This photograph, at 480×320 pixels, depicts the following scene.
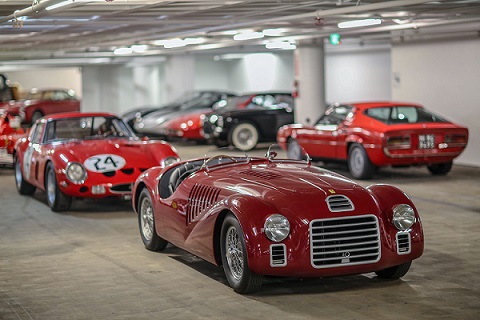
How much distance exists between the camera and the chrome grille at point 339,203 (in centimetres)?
752

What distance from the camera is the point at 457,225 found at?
36.0 ft

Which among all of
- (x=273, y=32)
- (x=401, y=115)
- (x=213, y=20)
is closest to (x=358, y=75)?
(x=273, y=32)

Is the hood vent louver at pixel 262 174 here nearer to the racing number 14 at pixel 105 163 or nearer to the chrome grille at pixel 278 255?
the chrome grille at pixel 278 255

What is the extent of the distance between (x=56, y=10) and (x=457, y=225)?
588 centimetres

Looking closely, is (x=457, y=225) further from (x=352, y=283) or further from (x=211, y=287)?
(x=211, y=287)

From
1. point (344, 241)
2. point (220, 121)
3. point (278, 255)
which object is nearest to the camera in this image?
point (278, 255)

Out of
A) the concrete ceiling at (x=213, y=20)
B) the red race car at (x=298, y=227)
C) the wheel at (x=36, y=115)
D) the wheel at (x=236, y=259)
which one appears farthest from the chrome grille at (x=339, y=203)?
the wheel at (x=36, y=115)

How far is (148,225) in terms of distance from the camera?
9.91 metres

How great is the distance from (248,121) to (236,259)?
15381 mm

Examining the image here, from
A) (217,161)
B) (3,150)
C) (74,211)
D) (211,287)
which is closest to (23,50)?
(3,150)

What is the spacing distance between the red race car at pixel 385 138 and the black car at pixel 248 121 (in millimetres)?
5610

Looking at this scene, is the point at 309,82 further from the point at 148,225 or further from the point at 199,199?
the point at 199,199

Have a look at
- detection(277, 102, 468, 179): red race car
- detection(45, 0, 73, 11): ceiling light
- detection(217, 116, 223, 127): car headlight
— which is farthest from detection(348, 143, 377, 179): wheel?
detection(217, 116, 223, 127): car headlight

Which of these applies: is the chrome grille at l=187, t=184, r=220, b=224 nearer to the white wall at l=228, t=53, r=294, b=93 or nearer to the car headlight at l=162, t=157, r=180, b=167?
the car headlight at l=162, t=157, r=180, b=167
